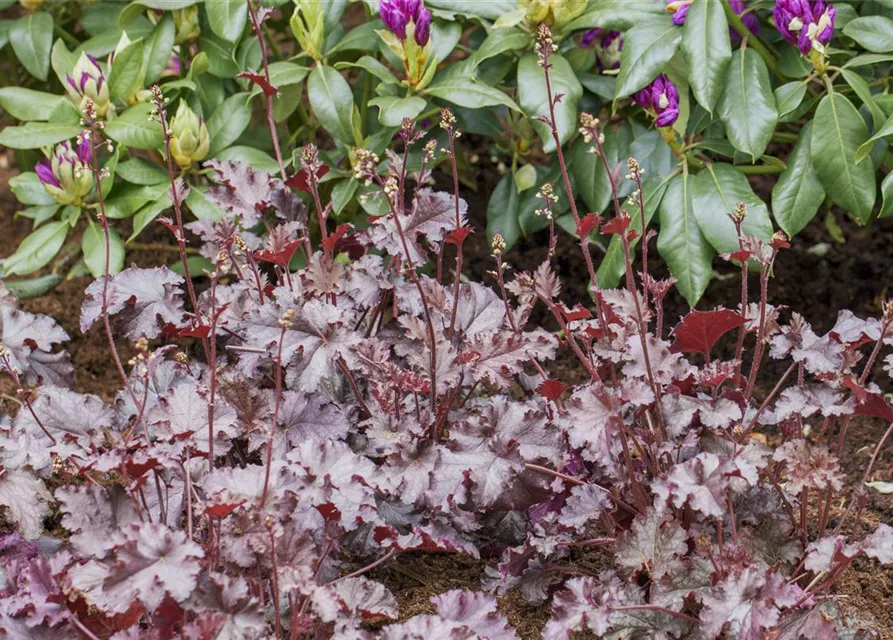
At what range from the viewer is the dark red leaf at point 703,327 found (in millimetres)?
1669

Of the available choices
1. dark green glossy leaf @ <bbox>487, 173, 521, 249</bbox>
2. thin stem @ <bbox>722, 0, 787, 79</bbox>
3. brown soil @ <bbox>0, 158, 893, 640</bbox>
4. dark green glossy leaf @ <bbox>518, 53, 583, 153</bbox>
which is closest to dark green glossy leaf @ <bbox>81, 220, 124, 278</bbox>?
brown soil @ <bbox>0, 158, 893, 640</bbox>

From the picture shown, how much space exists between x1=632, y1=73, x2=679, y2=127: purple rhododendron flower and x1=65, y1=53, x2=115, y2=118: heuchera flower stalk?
126 cm

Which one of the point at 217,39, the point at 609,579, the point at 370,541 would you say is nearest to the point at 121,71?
the point at 217,39

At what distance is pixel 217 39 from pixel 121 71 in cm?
29

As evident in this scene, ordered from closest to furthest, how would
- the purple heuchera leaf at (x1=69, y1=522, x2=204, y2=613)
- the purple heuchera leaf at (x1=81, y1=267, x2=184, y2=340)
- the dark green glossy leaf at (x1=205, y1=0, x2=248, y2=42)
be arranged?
1. the purple heuchera leaf at (x1=69, y1=522, x2=204, y2=613)
2. the purple heuchera leaf at (x1=81, y1=267, x2=184, y2=340)
3. the dark green glossy leaf at (x1=205, y1=0, x2=248, y2=42)

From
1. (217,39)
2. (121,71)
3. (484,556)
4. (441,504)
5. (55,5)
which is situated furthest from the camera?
(55,5)

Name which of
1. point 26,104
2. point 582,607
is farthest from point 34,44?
point 582,607

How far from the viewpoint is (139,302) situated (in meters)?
2.02

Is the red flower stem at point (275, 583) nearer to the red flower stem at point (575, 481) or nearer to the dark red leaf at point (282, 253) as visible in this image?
the red flower stem at point (575, 481)

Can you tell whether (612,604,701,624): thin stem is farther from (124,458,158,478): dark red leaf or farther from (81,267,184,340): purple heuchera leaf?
(81,267,184,340): purple heuchera leaf

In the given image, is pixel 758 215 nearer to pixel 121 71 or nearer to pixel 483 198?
pixel 483 198

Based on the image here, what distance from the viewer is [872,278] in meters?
2.83

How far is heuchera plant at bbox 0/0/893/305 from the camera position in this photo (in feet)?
7.29

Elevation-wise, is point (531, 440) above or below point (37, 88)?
above
